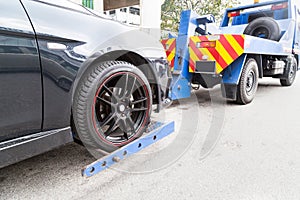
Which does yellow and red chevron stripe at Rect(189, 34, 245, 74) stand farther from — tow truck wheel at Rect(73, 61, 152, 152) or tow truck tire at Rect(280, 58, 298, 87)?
tow truck tire at Rect(280, 58, 298, 87)

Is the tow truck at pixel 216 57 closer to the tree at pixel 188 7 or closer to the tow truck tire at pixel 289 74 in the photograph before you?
the tow truck tire at pixel 289 74

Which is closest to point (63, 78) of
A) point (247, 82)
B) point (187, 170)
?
point (187, 170)

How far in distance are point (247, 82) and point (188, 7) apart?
1276cm

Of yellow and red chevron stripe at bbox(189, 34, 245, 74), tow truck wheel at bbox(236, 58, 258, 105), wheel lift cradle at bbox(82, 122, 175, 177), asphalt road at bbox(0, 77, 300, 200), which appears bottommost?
asphalt road at bbox(0, 77, 300, 200)

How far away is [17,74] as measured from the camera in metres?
1.16

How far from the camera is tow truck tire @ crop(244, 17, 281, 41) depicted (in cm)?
477

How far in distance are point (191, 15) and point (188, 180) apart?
2790 millimetres

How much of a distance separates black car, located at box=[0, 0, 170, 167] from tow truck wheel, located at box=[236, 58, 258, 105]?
2284 mm

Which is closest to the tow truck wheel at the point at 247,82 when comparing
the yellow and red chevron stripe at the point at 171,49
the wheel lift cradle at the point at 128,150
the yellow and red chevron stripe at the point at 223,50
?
the yellow and red chevron stripe at the point at 223,50

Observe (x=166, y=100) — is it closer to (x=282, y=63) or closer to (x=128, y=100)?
(x=128, y=100)

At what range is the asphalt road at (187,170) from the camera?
1480 mm

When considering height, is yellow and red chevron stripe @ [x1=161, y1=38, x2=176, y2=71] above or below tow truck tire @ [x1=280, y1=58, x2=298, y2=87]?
above

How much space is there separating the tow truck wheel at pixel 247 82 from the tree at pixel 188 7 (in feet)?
38.3

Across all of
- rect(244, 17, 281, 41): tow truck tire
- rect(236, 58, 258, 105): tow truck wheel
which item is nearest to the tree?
rect(244, 17, 281, 41): tow truck tire
